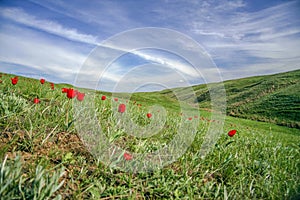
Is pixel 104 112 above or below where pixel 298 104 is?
below

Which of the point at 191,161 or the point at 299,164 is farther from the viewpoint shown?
the point at 299,164

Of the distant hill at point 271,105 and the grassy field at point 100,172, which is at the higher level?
the distant hill at point 271,105

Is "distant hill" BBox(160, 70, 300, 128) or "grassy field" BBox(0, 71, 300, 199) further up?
"distant hill" BBox(160, 70, 300, 128)

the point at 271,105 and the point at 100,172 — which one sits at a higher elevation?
the point at 271,105

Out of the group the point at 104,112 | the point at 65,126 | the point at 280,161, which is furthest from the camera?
the point at 104,112

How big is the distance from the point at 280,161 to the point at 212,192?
2186mm

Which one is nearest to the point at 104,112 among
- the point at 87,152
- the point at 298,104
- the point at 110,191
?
the point at 87,152

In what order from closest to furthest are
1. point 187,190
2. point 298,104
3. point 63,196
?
point 63,196 → point 187,190 → point 298,104

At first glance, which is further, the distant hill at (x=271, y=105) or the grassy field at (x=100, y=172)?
the distant hill at (x=271, y=105)

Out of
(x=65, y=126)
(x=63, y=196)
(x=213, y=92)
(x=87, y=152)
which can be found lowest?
(x=63, y=196)

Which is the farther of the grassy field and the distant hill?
the distant hill

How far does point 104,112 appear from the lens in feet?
18.3

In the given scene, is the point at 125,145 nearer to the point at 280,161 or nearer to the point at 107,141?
the point at 107,141

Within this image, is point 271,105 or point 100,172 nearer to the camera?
point 100,172
